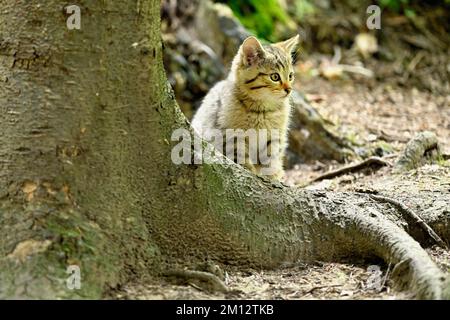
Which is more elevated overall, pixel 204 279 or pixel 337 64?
pixel 337 64

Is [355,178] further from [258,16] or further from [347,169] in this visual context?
[258,16]

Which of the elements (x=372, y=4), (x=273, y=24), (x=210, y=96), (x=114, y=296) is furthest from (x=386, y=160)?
(x=372, y=4)

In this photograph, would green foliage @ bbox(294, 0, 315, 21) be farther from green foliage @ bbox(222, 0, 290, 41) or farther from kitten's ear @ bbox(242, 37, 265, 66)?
kitten's ear @ bbox(242, 37, 265, 66)

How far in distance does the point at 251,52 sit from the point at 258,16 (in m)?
3.98

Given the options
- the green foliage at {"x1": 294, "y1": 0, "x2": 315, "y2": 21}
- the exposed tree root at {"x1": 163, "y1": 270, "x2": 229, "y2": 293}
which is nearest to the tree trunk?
the exposed tree root at {"x1": 163, "y1": 270, "x2": 229, "y2": 293}

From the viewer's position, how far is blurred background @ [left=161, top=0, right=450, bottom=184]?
6801mm

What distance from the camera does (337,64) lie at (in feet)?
30.1

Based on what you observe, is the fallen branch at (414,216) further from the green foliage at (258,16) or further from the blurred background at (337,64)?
the green foliage at (258,16)

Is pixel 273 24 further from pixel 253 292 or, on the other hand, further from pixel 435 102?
pixel 253 292

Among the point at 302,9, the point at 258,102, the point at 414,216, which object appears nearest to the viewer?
the point at 414,216

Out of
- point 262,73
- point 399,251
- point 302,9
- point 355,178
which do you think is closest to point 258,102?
point 262,73

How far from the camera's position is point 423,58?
9.45m

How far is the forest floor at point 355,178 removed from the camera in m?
3.29

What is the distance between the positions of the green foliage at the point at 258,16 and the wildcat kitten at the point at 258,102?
12.0ft
